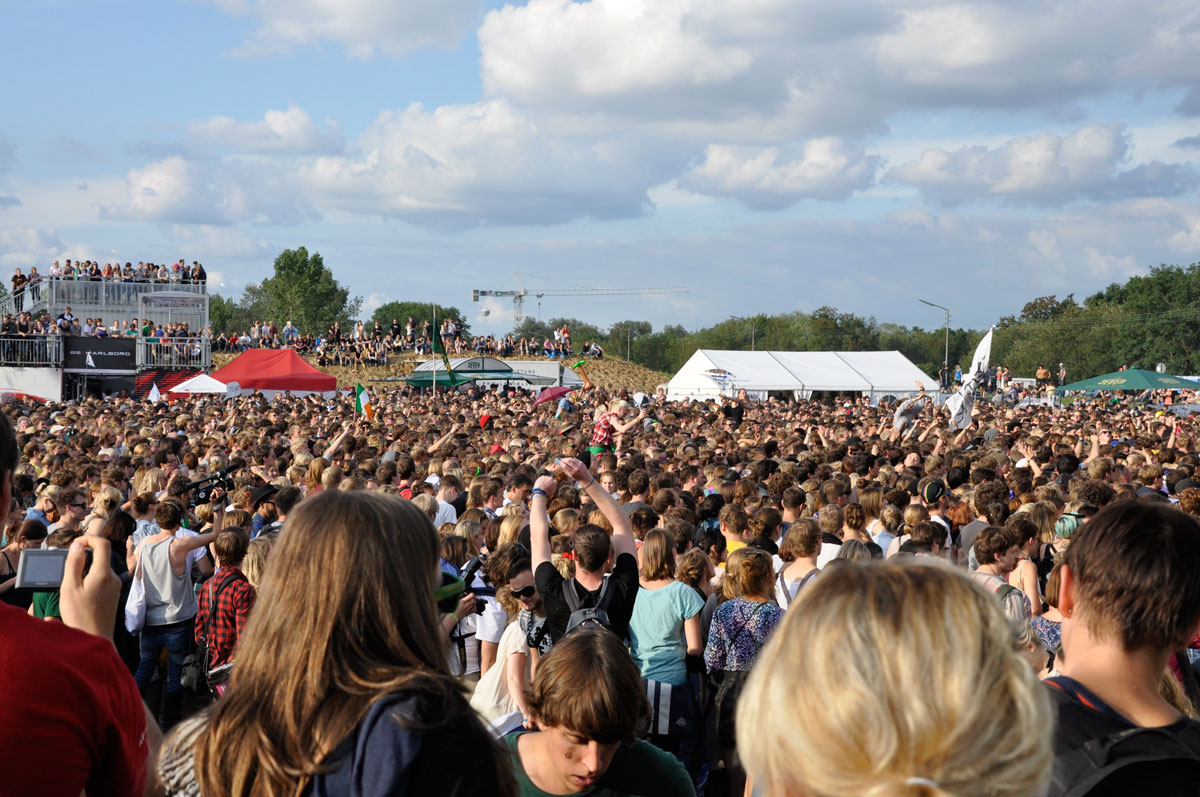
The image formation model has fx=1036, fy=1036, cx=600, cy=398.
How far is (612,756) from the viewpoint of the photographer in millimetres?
3000

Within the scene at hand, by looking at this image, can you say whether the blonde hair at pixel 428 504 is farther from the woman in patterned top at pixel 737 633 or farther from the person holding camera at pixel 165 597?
the woman in patterned top at pixel 737 633

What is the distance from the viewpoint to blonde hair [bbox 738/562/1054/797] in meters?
1.36

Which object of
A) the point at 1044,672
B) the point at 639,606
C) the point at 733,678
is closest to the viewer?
the point at 1044,672

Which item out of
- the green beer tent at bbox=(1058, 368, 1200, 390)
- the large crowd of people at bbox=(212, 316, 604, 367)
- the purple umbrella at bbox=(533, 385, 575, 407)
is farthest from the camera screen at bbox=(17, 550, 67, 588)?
the large crowd of people at bbox=(212, 316, 604, 367)

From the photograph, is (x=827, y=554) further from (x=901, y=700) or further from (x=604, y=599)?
(x=901, y=700)

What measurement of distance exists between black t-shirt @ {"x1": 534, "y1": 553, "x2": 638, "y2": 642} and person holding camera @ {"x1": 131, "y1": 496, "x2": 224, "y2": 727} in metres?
3.01

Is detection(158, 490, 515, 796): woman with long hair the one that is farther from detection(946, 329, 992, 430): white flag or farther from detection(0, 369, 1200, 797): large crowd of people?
detection(946, 329, 992, 430): white flag

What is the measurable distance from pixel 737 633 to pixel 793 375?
4473 centimetres

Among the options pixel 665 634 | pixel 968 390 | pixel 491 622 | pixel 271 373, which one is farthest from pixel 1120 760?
pixel 271 373

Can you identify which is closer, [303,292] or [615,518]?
[615,518]

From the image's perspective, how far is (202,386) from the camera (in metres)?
28.2

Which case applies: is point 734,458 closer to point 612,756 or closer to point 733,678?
point 733,678

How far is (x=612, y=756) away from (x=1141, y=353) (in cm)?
9307

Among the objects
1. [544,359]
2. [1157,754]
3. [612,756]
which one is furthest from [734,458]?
[544,359]
